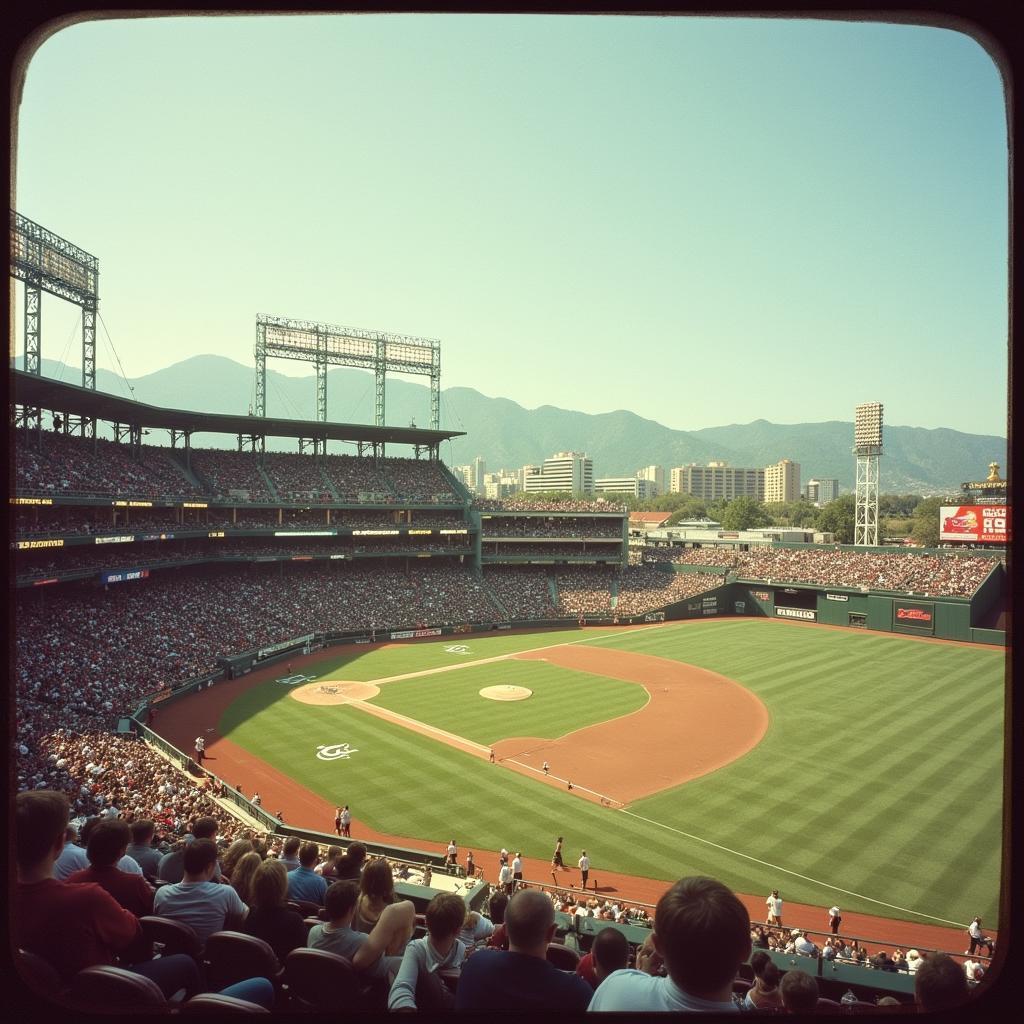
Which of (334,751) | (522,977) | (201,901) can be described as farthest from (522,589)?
(522,977)

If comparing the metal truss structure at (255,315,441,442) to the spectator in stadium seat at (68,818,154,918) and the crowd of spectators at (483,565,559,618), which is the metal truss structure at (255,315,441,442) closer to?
the crowd of spectators at (483,565,559,618)

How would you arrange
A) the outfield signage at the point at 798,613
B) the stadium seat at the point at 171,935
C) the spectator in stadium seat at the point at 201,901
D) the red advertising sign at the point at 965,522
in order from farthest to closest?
1. the outfield signage at the point at 798,613
2. the red advertising sign at the point at 965,522
3. the spectator in stadium seat at the point at 201,901
4. the stadium seat at the point at 171,935

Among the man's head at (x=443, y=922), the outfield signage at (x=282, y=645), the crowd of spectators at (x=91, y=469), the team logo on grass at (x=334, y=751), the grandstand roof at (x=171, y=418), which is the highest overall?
the grandstand roof at (x=171, y=418)

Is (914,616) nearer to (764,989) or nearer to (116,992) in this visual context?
(764,989)

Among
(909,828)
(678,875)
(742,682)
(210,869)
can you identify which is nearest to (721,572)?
(742,682)

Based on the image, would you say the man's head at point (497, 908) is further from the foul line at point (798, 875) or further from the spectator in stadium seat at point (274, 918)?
the foul line at point (798, 875)

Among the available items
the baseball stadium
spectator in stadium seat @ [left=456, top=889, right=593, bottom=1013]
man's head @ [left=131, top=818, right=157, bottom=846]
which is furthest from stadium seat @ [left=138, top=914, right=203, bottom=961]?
man's head @ [left=131, top=818, right=157, bottom=846]

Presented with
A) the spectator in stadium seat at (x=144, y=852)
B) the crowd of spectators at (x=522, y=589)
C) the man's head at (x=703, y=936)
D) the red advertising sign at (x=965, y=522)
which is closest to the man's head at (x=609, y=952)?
the man's head at (x=703, y=936)
